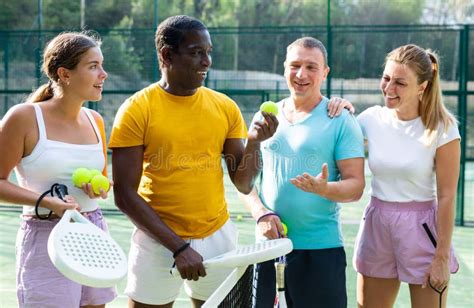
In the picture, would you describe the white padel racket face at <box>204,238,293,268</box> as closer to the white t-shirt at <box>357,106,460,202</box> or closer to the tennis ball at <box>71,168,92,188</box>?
the tennis ball at <box>71,168,92,188</box>

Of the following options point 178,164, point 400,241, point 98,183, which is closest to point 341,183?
point 400,241

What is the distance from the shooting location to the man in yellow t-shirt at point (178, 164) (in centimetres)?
324

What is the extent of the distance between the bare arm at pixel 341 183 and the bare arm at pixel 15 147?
0.98m

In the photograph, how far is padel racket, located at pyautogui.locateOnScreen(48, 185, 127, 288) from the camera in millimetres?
2588

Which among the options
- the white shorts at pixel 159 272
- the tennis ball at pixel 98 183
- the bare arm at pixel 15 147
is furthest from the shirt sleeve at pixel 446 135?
the bare arm at pixel 15 147

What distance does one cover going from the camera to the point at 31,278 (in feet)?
10.9

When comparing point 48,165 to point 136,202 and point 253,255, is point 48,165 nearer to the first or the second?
point 136,202

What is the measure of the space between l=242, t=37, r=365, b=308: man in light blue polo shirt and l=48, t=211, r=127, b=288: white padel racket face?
2.96 ft

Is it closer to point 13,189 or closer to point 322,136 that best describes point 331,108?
point 322,136

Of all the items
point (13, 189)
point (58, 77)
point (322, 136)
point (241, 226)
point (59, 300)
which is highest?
point (58, 77)

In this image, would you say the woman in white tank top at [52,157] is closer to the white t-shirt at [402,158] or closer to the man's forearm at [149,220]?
the man's forearm at [149,220]

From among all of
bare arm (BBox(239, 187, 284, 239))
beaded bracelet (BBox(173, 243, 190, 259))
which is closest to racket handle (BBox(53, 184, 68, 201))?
beaded bracelet (BBox(173, 243, 190, 259))

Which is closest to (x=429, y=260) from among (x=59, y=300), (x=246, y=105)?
(x=59, y=300)

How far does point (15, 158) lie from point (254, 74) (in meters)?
15.3
